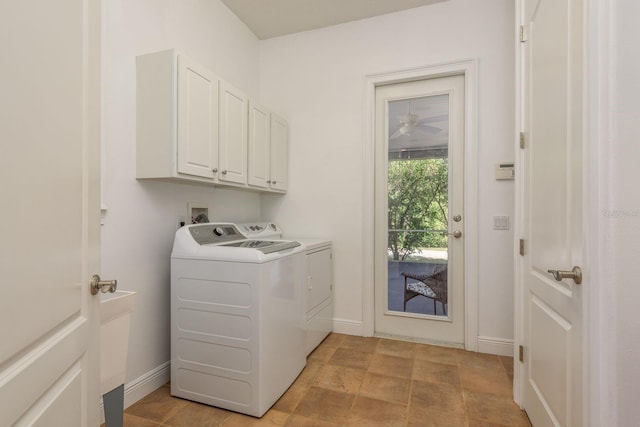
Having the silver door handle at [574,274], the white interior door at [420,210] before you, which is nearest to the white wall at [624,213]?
the silver door handle at [574,274]

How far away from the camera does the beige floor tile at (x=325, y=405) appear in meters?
1.70

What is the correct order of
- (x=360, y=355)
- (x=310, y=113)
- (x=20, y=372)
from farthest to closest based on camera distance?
(x=310, y=113) < (x=360, y=355) < (x=20, y=372)

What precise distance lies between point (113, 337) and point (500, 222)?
258 cm

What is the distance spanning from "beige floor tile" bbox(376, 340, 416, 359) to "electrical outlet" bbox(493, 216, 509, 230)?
1187 millimetres

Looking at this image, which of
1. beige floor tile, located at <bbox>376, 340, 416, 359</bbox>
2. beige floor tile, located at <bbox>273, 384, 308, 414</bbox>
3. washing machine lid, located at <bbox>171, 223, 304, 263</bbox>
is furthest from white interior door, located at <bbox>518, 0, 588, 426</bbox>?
washing machine lid, located at <bbox>171, 223, 304, 263</bbox>

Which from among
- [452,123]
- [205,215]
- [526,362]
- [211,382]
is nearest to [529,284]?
[526,362]

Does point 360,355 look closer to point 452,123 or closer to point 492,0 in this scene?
point 452,123

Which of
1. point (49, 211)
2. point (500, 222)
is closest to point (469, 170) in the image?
point (500, 222)

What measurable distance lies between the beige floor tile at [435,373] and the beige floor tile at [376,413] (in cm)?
39

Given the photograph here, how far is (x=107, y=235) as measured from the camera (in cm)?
166

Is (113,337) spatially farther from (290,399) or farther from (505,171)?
(505,171)

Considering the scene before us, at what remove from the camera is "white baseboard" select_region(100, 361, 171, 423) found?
178 centimetres

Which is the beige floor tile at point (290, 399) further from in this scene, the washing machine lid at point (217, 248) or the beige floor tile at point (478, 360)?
the beige floor tile at point (478, 360)

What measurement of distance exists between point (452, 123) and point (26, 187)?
2.78 m
